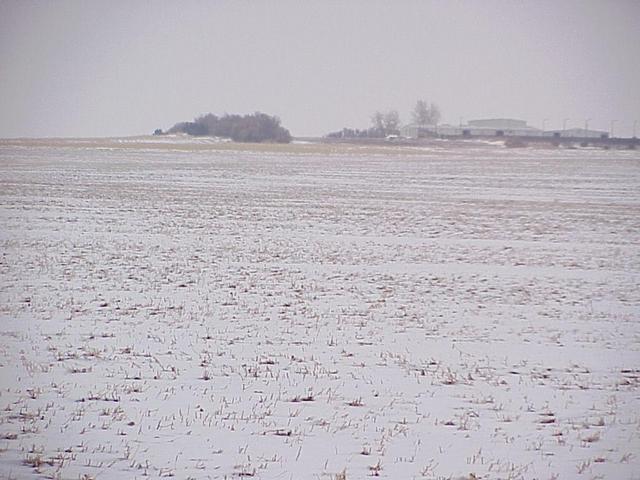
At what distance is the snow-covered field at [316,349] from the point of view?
6.61 m

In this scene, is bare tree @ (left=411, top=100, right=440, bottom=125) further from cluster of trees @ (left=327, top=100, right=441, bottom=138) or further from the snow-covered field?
the snow-covered field

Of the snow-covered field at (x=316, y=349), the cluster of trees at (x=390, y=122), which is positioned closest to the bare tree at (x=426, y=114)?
the cluster of trees at (x=390, y=122)

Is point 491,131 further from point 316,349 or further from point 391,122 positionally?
point 316,349

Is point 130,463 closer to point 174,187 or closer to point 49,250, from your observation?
point 49,250

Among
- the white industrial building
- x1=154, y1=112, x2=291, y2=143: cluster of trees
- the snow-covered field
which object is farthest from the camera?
the white industrial building

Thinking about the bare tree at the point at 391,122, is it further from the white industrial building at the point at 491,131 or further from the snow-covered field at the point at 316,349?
the snow-covered field at the point at 316,349

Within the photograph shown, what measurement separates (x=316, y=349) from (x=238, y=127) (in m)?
96.1

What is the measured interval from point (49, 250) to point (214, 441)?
12.5 metres

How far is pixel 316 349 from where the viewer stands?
32.7 feet

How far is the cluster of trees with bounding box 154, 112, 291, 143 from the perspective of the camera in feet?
340

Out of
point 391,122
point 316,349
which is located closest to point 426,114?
point 391,122

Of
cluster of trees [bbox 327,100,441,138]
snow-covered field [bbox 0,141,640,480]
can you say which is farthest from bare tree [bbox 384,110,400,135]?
snow-covered field [bbox 0,141,640,480]

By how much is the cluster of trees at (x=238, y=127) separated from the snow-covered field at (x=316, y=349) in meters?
80.8

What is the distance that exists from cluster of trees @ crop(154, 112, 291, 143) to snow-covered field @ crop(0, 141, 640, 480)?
80.8 meters
